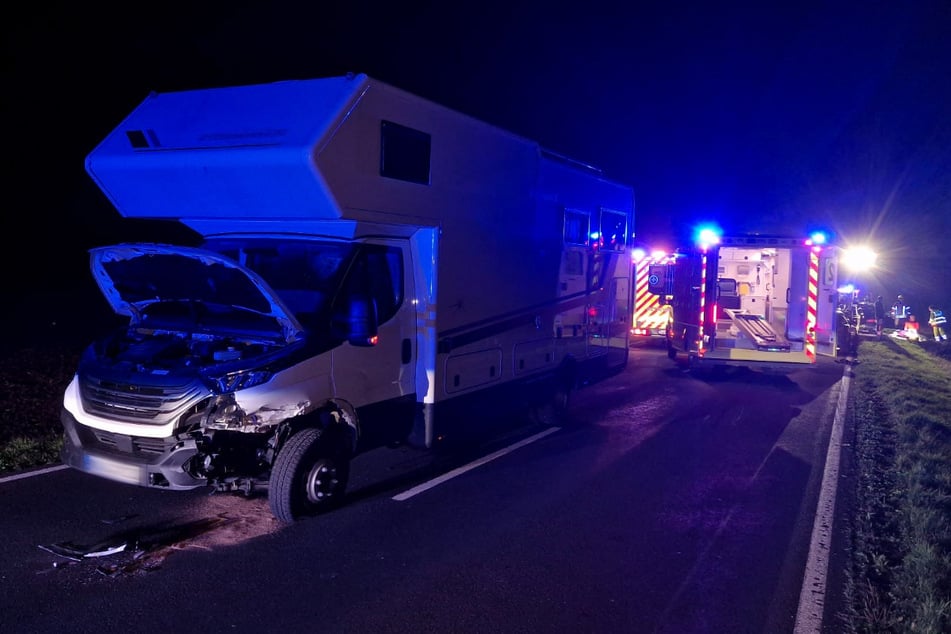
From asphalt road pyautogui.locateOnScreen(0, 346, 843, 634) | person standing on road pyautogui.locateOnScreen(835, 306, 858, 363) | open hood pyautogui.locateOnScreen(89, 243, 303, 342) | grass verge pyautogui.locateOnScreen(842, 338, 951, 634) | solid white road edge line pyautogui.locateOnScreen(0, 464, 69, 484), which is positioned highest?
open hood pyautogui.locateOnScreen(89, 243, 303, 342)

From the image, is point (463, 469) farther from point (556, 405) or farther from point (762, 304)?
point (762, 304)

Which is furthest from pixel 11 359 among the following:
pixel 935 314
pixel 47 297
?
pixel 935 314

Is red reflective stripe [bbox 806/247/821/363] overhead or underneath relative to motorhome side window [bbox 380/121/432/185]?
underneath

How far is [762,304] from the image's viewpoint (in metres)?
16.0

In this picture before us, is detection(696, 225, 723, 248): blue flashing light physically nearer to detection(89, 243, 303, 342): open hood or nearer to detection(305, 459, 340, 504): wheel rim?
detection(305, 459, 340, 504): wheel rim

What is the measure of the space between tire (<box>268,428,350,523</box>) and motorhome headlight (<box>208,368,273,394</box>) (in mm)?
660

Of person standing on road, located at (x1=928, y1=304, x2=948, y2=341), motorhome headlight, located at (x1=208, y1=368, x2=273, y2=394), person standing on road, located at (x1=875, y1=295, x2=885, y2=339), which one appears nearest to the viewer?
motorhome headlight, located at (x1=208, y1=368, x2=273, y2=394)

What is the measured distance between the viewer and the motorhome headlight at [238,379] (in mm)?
5355

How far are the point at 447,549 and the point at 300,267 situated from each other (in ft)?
8.70

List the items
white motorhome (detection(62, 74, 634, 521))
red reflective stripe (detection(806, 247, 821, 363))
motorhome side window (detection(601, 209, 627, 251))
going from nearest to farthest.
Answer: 1. white motorhome (detection(62, 74, 634, 521))
2. motorhome side window (detection(601, 209, 627, 251))
3. red reflective stripe (detection(806, 247, 821, 363))

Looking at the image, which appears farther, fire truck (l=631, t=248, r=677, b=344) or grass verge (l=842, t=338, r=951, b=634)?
fire truck (l=631, t=248, r=677, b=344)

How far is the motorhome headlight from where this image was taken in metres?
5.36

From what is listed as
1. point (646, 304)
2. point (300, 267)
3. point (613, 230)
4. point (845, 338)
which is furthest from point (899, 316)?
point (300, 267)

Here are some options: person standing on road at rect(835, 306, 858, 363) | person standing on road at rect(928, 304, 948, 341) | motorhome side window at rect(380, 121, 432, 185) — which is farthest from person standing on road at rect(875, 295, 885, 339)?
motorhome side window at rect(380, 121, 432, 185)
